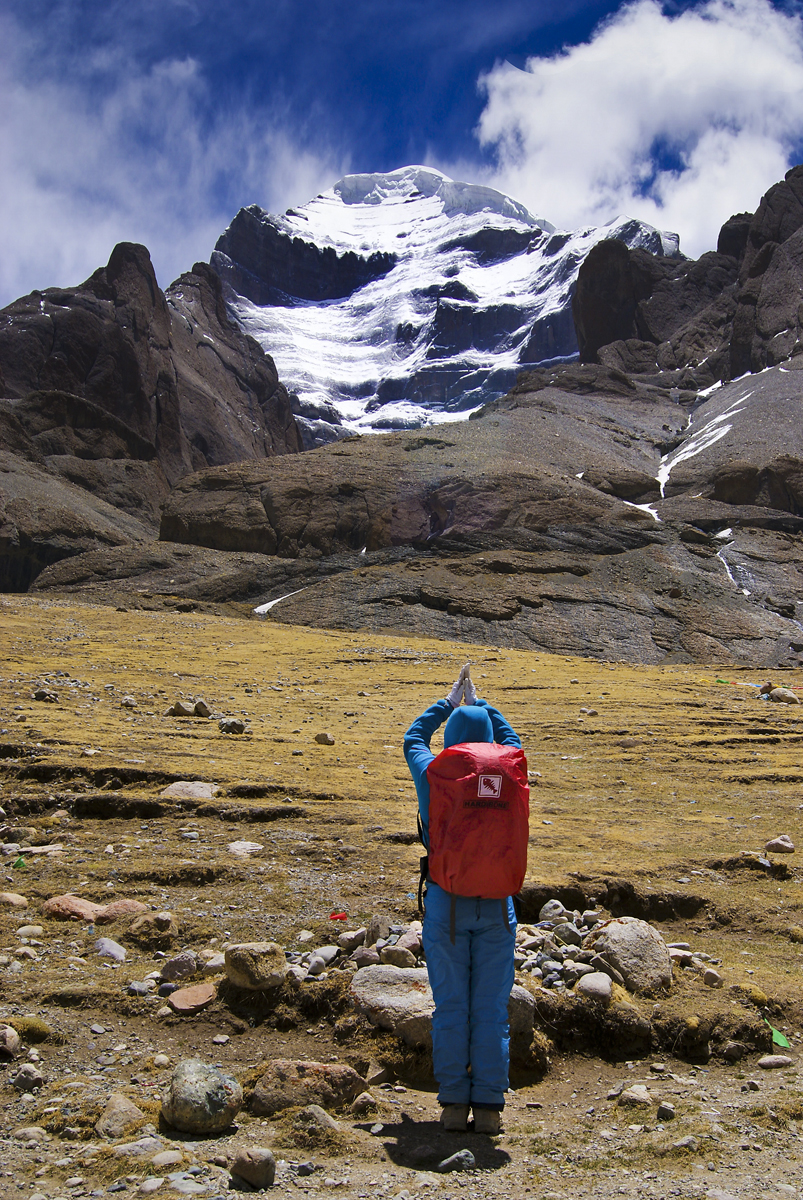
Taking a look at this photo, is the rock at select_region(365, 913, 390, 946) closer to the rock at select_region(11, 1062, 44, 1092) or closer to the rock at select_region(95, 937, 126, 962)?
the rock at select_region(95, 937, 126, 962)

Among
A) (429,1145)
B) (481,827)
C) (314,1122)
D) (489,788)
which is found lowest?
(429,1145)

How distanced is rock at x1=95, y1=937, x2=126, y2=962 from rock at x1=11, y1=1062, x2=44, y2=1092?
54.0 inches

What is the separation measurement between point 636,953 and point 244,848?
3.44 metres

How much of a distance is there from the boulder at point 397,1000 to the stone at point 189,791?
4.03m

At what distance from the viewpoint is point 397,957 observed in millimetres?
5395

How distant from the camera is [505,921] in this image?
419 centimetres

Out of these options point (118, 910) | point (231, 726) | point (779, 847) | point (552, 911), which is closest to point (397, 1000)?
point (552, 911)

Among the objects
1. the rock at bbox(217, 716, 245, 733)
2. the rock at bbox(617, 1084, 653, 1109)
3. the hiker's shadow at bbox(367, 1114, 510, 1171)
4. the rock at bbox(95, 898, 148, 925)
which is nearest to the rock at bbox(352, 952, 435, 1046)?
the hiker's shadow at bbox(367, 1114, 510, 1171)

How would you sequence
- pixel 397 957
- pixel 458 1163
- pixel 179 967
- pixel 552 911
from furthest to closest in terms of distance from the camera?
pixel 552 911, pixel 397 957, pixel 179 967, pixel 458 1163

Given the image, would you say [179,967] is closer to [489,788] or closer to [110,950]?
[110,950]

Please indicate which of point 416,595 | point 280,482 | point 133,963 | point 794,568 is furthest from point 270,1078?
point 280,482

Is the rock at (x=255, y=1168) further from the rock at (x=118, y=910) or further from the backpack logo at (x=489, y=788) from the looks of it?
the rock at (x=118, y=910)

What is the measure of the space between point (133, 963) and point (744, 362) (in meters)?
110

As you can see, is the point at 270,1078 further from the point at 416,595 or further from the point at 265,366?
the point at 265,366
